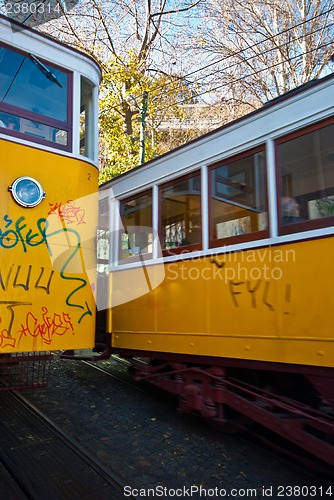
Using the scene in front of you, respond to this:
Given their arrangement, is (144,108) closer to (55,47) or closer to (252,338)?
(55,47)

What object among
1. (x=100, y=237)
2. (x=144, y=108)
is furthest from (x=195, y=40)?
(x=100, y=237)

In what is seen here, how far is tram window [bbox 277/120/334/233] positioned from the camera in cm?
312

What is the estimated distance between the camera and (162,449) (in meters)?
3.75

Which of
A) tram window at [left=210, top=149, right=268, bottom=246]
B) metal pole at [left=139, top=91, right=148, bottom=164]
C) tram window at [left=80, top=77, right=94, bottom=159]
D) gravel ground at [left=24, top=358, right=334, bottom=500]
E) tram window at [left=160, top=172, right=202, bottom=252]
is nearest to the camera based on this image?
gravel ground at [left=24, top=358, right=334, bottom=500]

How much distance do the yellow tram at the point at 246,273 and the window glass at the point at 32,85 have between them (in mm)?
1166

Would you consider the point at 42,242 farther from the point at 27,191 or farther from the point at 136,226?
the point at 136,226

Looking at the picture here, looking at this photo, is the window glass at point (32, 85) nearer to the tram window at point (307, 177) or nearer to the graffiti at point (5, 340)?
the graffiti at point (5, 340)

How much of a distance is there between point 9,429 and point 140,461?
148cm

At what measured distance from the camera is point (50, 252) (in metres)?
3.90

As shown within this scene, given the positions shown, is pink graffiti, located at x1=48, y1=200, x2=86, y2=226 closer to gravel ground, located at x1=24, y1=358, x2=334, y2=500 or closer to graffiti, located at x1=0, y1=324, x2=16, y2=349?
graffiti, located at x1=0, y1=324, x2=16, y2=349

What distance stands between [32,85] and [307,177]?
2845 millimetres

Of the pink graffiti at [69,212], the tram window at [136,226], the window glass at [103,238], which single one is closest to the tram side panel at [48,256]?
the pink graffiti at [69,212]

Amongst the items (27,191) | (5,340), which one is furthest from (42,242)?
(5,340)

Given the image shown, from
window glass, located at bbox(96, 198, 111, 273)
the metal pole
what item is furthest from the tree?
window glass, located at bbox(96, 198, 111, 273)
